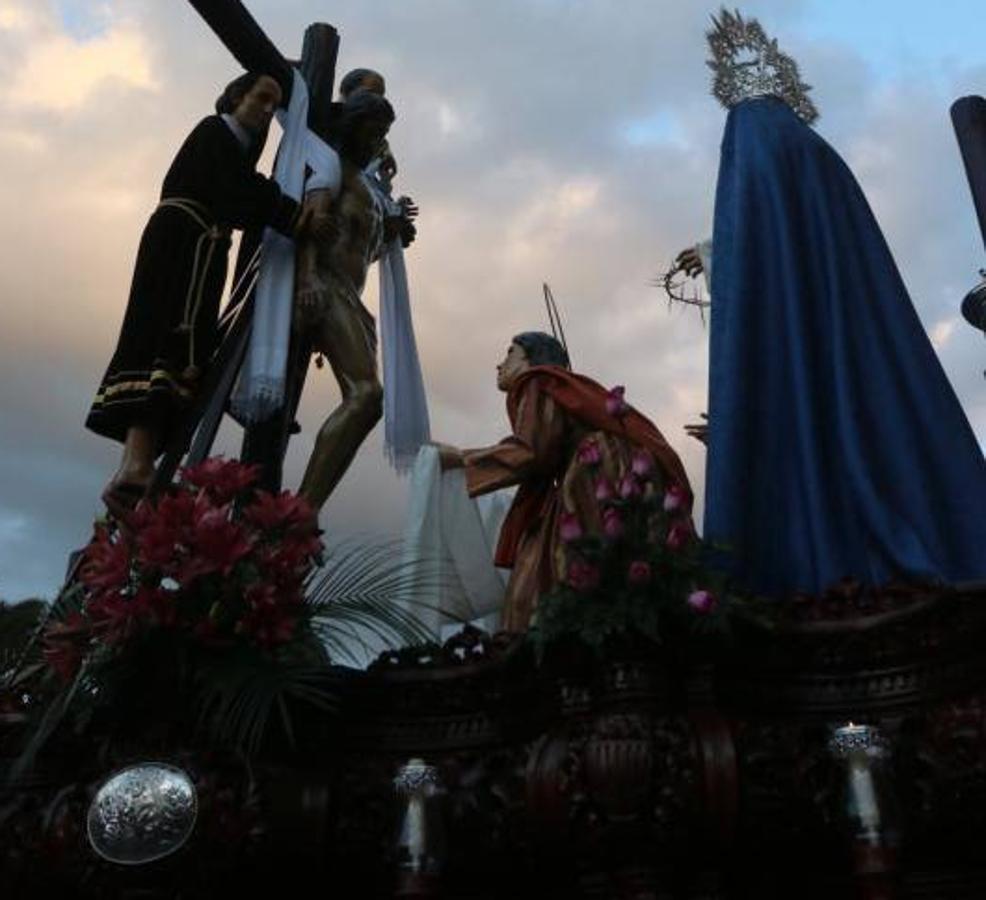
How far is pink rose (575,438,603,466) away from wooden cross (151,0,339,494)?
1.82m

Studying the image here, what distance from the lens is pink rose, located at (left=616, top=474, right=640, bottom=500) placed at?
173 inches

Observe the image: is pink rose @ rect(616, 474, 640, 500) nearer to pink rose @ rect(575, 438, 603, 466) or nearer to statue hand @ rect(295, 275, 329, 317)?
pink rose @ rect(575, 438, 603, 466)

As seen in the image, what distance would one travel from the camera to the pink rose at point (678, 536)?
4207 millimetres

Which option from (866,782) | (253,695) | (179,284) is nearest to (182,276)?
(179,284)

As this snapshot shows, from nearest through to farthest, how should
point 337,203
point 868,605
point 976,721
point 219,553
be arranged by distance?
point 976,721 → point 868,605 → point 219,553 → point 337,203

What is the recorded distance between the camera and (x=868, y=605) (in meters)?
4.19

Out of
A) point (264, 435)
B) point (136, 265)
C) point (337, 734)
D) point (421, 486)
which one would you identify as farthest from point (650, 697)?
point (136, 265)

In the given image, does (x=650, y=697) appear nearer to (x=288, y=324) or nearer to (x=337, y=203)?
(x=288, y=324)

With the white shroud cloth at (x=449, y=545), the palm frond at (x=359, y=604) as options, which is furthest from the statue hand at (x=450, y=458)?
the palm frond at (x=359, y=604)

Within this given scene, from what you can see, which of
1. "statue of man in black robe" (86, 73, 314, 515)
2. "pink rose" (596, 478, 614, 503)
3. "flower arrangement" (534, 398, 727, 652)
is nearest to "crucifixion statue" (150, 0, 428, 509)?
"statue of man in black robe" (86, 73, 314, 515)

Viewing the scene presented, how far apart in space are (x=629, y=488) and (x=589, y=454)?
839 mm

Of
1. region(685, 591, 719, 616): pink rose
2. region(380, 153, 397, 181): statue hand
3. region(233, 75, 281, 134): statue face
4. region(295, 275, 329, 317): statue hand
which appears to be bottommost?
region(685, 591, 719, 616): pink rose

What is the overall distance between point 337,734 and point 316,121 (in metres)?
4.32

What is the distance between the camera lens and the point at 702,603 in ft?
13.0
